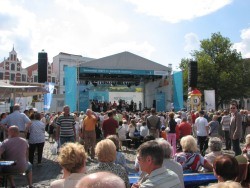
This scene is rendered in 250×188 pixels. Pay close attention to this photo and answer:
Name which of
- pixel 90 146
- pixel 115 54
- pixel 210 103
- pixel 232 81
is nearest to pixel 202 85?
pixel 232 81

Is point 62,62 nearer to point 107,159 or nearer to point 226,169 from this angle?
point 107,159

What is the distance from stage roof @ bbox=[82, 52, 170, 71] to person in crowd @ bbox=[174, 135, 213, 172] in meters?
17.2

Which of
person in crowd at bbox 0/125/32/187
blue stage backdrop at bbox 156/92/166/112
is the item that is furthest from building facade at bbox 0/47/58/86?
person in crowd at bbox 0/125/32/187

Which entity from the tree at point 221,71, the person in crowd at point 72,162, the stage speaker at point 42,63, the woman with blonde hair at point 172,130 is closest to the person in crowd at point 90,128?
the woman with blonde hair at point 172,130

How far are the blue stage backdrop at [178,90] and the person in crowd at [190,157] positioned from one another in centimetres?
1804

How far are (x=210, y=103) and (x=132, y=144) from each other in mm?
12401

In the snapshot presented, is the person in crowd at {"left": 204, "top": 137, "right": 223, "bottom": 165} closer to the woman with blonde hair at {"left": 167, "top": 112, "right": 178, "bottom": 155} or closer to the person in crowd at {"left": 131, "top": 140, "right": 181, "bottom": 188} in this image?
the person in crowd at {"left": 131, "top": 140, "right": 181, "bottom": 188}

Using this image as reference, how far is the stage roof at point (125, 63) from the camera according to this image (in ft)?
73.0

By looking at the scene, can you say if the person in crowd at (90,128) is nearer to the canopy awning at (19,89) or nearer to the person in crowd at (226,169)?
the canopy awning at (19,89)

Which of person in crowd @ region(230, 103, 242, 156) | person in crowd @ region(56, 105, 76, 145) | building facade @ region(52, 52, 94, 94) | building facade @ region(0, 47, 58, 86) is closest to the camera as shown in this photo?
person in crowd @ region(230, 103, 242, 156)

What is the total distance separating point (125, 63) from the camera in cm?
2284

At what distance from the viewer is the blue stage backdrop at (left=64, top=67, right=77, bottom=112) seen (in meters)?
20.8

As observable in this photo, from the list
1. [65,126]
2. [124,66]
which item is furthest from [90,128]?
[124,66]

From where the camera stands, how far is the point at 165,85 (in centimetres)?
2570
